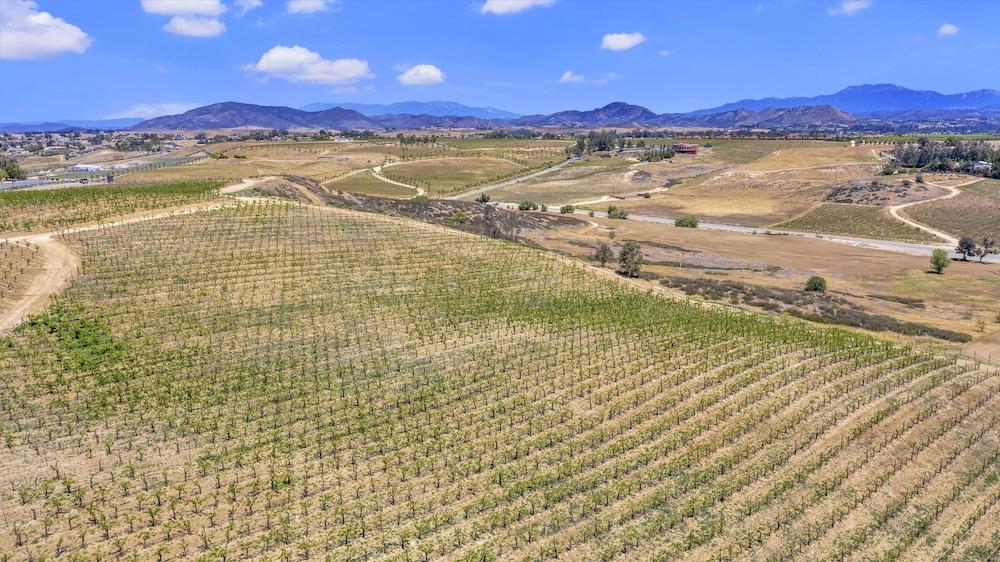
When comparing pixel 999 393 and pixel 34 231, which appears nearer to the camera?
pixel 999 393

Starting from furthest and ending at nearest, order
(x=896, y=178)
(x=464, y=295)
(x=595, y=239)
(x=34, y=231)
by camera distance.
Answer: (x=896, y=178) < (x=595, y=239) < (x=34, y=231) < (x=464, y=295)

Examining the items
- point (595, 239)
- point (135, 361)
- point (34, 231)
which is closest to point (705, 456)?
point (135, 361)

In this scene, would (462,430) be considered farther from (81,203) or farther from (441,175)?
(441,175)

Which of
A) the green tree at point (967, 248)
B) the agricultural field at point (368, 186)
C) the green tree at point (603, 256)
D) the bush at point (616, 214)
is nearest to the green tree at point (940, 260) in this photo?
the green tree at point (967, 248)

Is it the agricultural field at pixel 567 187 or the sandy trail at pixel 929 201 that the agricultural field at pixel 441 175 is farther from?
the sandy trail at pixel 929 201

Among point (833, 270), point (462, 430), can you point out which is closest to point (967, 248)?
point (833, 270)

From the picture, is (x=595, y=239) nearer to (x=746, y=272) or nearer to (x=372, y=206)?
(x=746, y=272)
